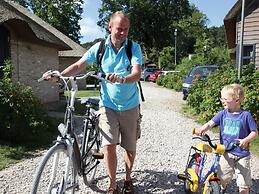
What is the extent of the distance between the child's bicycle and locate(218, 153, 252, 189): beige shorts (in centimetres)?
7

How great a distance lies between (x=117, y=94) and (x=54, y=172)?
108cm

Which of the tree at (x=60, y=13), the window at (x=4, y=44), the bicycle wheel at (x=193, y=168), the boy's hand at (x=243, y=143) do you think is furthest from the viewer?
the tree at (x=60, y=13)

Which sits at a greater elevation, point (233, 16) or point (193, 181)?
point (233, 16)

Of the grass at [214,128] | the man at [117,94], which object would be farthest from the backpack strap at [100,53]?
the grass at [214,128]

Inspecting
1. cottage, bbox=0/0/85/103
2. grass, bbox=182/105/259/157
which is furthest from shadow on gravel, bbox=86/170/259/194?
cottage, bbox=0/0/85/103

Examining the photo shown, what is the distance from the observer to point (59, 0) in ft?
161

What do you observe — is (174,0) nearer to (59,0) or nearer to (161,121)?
(59,0)

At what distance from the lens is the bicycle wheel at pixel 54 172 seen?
3.19 meters

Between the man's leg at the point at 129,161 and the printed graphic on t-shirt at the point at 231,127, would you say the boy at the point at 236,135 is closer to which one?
the printed graphic on t-shirt at the point at 231,127

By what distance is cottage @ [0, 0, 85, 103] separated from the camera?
11.4 m

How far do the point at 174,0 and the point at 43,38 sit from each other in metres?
53.6

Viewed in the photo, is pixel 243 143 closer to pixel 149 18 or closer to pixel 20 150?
pixel 20 150

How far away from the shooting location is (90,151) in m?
4.41

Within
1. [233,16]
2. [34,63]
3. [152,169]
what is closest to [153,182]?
[152,169]
